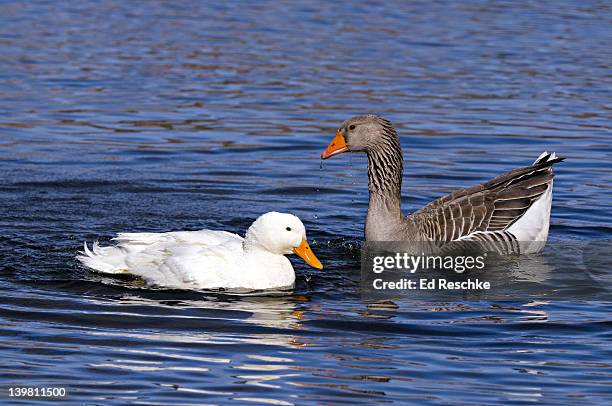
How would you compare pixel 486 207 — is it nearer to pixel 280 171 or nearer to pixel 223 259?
pixel 223 259

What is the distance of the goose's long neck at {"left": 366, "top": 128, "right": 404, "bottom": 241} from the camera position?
11367 millimetres

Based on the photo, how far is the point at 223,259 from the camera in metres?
9.76

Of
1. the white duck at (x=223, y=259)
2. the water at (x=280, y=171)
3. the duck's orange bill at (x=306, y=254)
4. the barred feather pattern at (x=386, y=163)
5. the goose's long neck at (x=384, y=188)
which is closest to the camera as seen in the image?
the water at (x=280, y=171)

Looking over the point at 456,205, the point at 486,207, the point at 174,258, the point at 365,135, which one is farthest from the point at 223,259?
the point at 486,207

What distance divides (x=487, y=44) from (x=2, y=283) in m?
15.6

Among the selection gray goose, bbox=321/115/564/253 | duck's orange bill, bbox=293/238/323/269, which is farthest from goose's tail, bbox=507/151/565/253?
duck's orange bill, bbox=293/238/323/269

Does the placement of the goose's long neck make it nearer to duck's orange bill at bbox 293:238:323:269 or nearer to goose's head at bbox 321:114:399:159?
goose's head at bbox 321:114:399:159

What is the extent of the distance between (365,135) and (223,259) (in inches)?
99.4

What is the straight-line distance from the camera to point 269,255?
32.2 feet

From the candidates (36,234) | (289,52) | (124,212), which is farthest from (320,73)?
(36,234)

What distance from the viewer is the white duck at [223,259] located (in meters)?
9.70

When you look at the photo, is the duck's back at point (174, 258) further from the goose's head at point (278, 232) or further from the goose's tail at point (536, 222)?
the goose's tail at point (536, 222)

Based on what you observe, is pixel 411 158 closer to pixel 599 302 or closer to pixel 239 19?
pixel 599 302

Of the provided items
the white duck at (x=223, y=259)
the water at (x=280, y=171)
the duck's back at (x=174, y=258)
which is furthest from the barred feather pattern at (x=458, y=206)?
the duck's back at (x=174, y=258)
